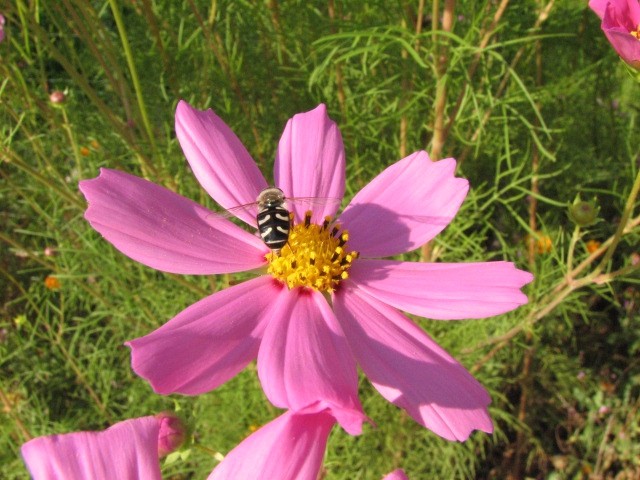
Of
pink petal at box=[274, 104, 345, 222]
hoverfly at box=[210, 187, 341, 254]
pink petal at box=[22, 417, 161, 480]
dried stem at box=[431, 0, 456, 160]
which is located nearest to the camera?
pink petal at box=[22, 417, 161, 480]

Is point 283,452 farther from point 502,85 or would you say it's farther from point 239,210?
point 502,85

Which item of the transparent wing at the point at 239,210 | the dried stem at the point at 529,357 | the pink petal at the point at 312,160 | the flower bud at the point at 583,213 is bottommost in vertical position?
the dried stem at the point at 529,357

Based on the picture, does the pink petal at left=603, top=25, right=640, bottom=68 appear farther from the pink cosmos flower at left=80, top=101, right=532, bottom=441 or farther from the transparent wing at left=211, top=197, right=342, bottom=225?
the transparent wing at left=211, top=197, right=342, bottom=225

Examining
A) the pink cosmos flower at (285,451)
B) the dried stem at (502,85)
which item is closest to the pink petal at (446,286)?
the pink cosmos flower at (285,451)

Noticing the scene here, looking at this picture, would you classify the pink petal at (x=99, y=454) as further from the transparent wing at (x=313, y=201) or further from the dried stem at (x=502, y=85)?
the dried stem at (x=502, y=85)

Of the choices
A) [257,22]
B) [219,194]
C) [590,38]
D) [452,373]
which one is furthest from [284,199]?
[590,38]

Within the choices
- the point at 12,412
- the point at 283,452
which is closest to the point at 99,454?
the point at 283,452

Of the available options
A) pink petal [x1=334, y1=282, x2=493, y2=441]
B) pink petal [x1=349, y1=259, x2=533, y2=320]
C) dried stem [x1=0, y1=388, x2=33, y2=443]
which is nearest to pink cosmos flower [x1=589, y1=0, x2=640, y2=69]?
pink petal [x1=349, y1=259, x2=533, y2=320]
